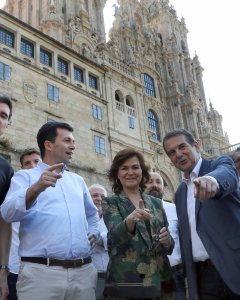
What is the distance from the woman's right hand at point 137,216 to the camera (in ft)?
10.6

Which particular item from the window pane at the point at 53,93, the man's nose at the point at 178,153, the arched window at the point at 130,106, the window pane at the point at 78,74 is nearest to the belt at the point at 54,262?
the man's nose at the point at 178,153

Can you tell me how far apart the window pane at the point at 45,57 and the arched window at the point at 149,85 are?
45.8 feet

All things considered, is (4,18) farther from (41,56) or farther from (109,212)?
(109,212)

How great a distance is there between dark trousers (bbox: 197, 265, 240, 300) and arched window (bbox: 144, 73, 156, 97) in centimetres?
2984

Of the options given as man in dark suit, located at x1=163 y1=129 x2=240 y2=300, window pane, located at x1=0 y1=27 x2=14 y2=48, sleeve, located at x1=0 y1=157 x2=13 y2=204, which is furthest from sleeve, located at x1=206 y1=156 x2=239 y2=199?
window pane, located at x1=0 y1=27 x2=14 y2=48

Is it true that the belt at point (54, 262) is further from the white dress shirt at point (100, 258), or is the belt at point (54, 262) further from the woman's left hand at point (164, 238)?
the white dress shirt at point (100, 258)

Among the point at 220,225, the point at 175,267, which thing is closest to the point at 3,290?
the point at 220,225

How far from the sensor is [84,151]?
770 inches

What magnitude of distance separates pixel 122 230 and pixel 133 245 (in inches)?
8.5

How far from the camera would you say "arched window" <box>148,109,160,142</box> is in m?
30.7

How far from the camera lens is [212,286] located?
132 inches

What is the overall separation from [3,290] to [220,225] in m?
2.20

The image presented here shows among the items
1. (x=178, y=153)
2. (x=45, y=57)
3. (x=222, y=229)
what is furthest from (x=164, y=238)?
(x=45, y=57)

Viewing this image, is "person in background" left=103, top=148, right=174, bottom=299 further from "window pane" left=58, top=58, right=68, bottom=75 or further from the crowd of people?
"window pane" left=58, top=58, right=68, bottom=75
